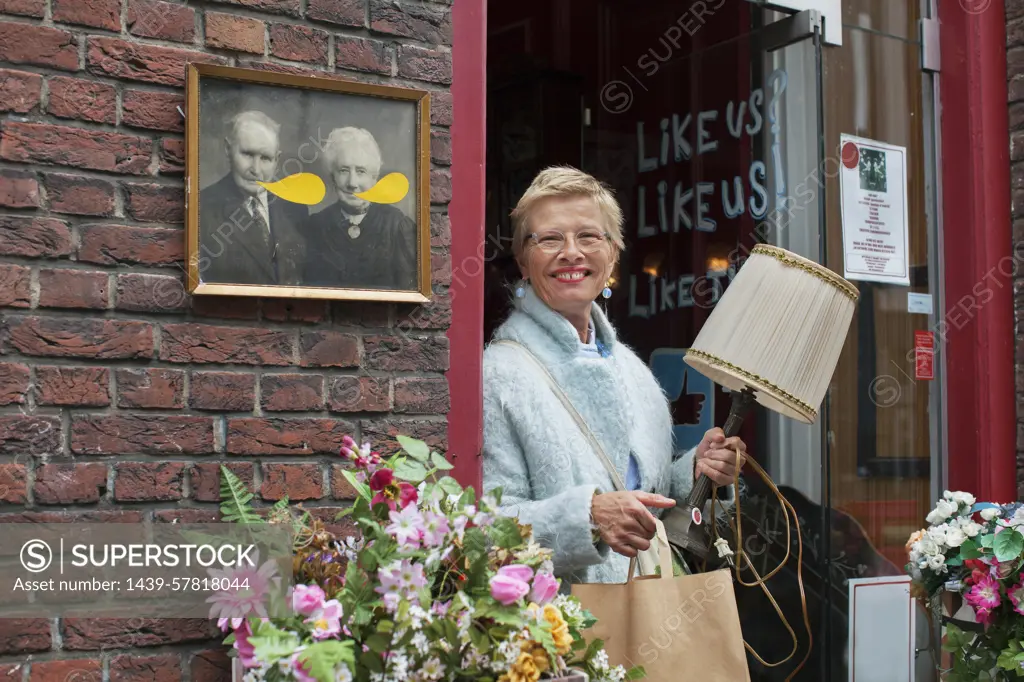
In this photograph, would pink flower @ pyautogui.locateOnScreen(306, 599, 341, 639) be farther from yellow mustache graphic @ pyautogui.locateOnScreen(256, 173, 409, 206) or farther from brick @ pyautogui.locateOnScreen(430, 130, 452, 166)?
brick @ pyautogui.locateOnScreen(430, 130, 452, 166)

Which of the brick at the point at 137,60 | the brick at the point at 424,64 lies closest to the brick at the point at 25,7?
the brick at the point at 137,60

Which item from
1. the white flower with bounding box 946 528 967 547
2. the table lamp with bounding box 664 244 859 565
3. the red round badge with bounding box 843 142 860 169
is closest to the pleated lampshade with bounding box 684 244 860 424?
the table lamp with bounding box 664 244 859 565

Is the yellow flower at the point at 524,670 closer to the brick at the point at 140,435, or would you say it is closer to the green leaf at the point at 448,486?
the green leaf at the point at 448,486

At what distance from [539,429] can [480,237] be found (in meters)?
0.55

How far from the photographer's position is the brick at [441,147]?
2756 millimetres

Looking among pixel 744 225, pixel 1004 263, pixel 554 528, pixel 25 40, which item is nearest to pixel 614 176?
pixel 744 225

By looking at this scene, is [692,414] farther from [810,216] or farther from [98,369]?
[98,369]

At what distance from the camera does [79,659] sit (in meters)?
2.28

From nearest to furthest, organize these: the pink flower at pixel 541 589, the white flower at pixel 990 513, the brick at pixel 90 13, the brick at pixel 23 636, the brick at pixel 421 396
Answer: the pink flower at pixel 541 589 < the brick at pixel 23 636 < the brick at pixel 90 13 < the brick at pixel 421 396 < the white flower at pixel 990 513

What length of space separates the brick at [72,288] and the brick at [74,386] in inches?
5.4

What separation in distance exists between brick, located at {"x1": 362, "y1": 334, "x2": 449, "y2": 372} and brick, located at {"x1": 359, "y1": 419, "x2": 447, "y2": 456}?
0.13 m

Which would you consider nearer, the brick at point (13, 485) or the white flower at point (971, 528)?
the brick at point (13, 485)

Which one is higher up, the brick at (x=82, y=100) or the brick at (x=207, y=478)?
the brick at (x=82, y=100)

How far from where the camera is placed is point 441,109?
2.77 metres
